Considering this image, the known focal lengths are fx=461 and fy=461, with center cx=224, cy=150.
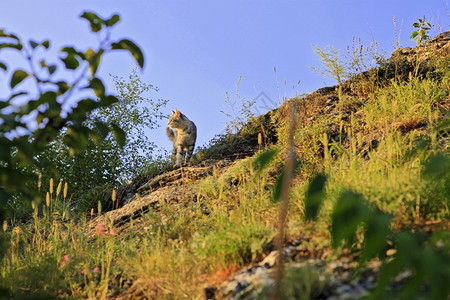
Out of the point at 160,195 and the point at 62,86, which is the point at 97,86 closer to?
the point at 62,86

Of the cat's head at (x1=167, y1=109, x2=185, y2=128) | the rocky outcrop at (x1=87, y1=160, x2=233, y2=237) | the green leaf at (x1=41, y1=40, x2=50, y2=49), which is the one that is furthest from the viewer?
the cat's head at (x1=167, y1=109, x2=185, y2=128)

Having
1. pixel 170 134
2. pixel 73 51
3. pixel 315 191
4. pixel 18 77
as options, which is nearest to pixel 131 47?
pixel 73 51

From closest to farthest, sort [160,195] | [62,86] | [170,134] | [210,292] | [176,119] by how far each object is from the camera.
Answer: [62,86] < [210,292] < [160,195] < [176,119] < [170,134]

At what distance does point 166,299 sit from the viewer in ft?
10.6

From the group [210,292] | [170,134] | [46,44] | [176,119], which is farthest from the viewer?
[170,134]

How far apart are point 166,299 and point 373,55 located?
711 cm

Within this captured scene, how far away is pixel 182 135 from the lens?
10.1 metres

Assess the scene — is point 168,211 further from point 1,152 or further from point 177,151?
point 177,151

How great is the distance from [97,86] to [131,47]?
22cm

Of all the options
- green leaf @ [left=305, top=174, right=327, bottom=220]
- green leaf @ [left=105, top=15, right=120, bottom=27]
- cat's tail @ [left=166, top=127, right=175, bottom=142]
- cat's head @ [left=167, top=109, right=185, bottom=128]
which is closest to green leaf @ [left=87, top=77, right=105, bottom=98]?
green leaf @ [left=105, top=15, right=120, bottom=27]

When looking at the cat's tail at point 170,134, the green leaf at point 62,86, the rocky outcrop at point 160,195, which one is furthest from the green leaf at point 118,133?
the cat's tail at point 170,134

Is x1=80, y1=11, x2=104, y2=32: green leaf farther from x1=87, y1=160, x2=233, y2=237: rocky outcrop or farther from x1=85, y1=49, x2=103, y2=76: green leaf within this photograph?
x1=87, y1=160, x2=233, y2=237: rocky outcrop

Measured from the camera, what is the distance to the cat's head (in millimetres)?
10578

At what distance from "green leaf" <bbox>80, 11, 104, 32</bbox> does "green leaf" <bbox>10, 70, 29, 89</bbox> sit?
354 mm
